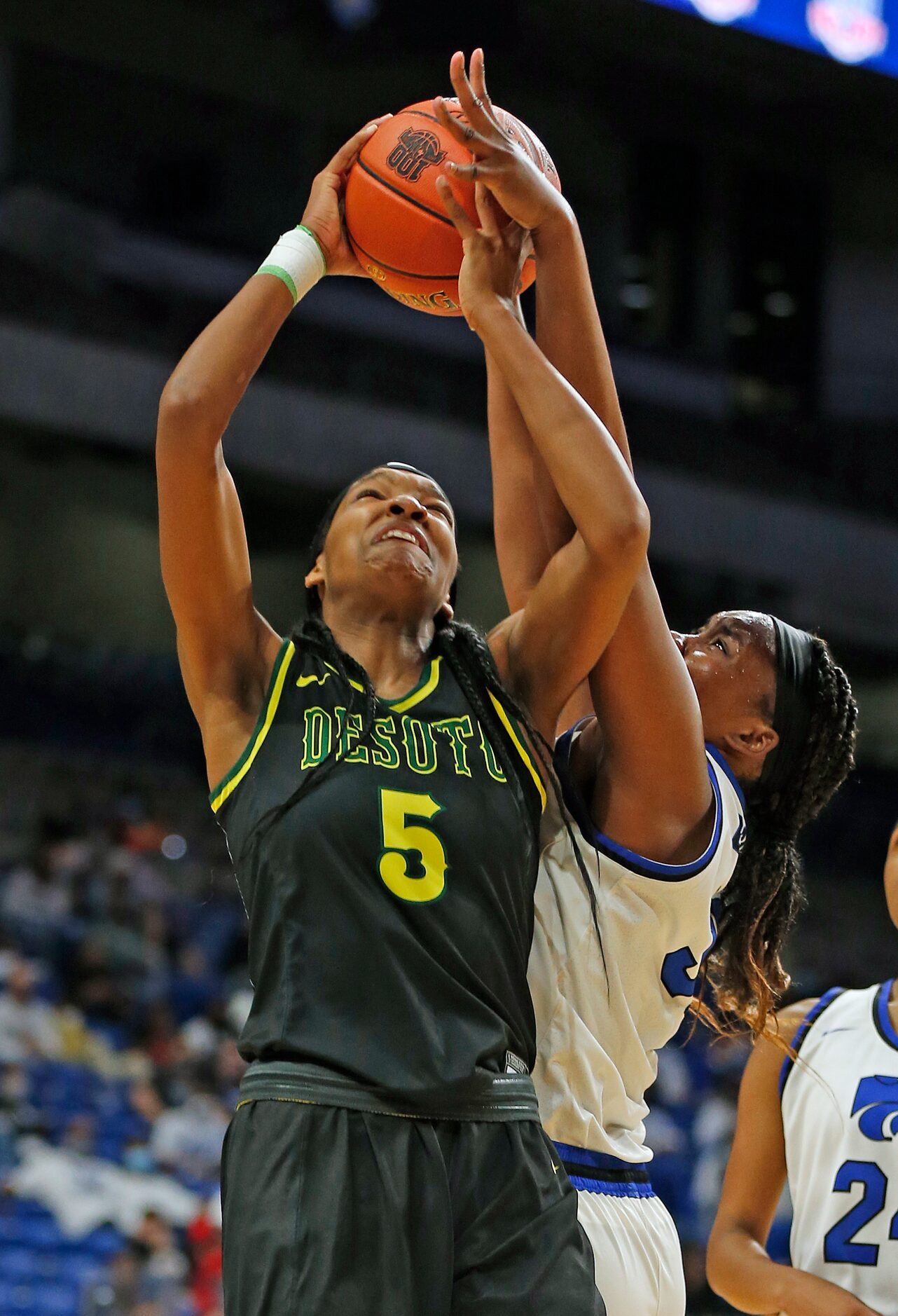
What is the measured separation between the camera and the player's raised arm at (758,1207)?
10.0 ft

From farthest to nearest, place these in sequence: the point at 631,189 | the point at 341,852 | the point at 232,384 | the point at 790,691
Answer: the point at 631,189
the point at 790,691
the point at 232,384
the point at 341,852

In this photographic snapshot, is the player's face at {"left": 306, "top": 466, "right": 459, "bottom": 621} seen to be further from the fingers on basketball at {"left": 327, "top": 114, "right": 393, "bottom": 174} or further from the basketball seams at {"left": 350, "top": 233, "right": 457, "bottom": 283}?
the fingers on basketball at {"left": 327, "top": 114, "right": 393, "bottom": 174}

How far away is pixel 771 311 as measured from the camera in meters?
17.0

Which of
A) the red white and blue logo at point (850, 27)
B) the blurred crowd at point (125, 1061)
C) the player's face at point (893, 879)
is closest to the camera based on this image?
the player's face at point (893, 879)

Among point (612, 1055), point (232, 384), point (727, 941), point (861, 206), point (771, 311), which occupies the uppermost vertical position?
point (861, 206)

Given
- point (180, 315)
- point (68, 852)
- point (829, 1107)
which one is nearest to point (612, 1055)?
point (829, 1107)

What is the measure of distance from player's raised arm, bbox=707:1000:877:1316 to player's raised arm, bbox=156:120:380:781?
138 cm

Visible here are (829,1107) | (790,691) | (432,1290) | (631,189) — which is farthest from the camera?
(631,189)

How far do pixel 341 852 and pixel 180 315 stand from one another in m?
11.6

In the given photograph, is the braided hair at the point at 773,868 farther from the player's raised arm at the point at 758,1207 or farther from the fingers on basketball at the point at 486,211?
the fingers on basketball at the point at 486,211

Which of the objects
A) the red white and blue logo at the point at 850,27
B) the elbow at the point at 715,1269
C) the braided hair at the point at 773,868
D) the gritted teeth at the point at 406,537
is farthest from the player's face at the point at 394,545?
the red white and blue logo at the point at 850,27

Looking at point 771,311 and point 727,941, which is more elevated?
point 771,311

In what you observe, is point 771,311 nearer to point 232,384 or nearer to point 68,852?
point 68,852

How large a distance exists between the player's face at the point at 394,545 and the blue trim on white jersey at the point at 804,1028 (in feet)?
4.65
